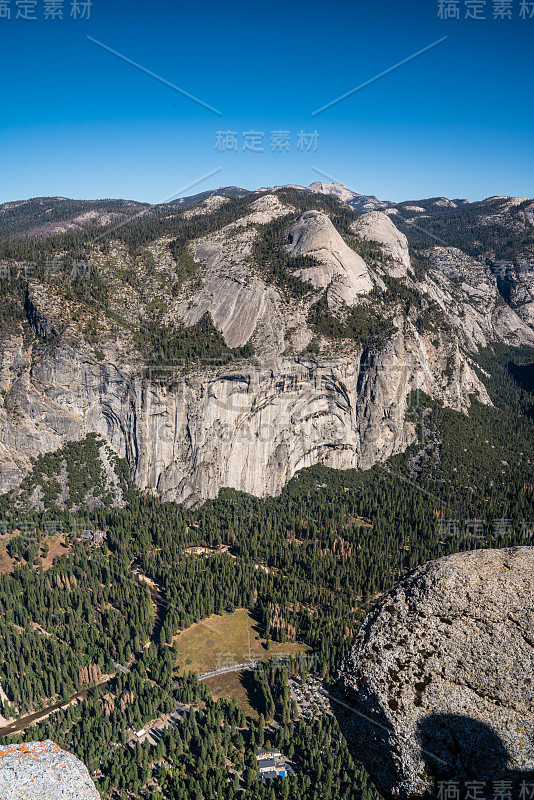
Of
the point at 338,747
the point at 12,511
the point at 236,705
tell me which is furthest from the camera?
the point at 12,511

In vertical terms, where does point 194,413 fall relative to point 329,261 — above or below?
below

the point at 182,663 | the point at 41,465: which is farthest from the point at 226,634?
the point at 41,465

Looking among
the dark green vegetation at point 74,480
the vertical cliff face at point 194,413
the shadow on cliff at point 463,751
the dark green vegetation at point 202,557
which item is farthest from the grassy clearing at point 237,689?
the shadow on cliff at point 463,751

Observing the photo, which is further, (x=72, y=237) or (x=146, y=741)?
(x=72, y=237)

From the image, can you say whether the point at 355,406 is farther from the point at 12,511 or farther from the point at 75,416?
the point at 12,511

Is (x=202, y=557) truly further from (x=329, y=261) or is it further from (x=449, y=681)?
(x=449, y=681)

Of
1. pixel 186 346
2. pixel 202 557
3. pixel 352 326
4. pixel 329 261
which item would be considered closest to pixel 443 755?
pixel 202 557

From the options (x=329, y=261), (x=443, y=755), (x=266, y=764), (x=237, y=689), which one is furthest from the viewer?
(x=329, y=261)
